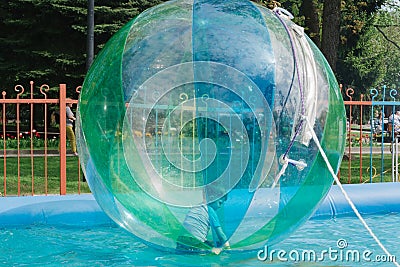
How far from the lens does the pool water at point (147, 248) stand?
5.12 metres

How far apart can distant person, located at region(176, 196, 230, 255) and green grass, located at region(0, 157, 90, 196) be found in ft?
12.0

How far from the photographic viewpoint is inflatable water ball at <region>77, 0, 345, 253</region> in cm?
451

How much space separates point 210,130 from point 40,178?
7530 millimetres

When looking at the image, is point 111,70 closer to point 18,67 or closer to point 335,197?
point 335,197

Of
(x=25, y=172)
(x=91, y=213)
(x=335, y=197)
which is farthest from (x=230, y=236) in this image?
(x=25, y=172)

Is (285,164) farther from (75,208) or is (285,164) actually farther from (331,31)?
(331,31)

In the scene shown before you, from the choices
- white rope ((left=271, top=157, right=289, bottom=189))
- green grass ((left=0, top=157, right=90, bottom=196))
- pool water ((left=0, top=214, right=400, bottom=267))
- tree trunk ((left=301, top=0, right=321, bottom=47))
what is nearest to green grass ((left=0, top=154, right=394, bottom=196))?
green grass ((left=0, top=157, right=90, bottom=196))

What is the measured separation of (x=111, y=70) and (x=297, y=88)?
55.8 inches

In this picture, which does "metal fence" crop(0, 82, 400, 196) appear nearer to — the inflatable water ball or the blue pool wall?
the blue pool wall

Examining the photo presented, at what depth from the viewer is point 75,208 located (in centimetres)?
668

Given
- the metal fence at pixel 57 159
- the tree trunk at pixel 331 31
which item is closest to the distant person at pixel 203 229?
the metal fence at pixel 57 159

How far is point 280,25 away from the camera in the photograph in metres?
4.89

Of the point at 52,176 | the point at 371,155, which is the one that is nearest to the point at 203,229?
the point at 371,155

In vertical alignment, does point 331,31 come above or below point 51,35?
below
